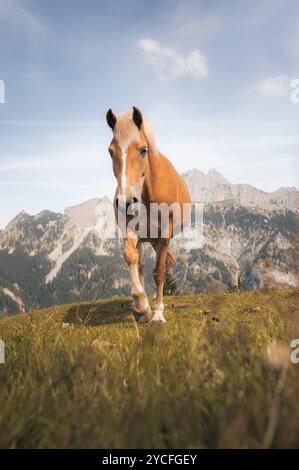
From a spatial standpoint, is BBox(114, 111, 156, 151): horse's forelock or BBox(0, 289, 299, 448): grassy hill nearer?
BBox(0, 289, 299, 448): grassy hill

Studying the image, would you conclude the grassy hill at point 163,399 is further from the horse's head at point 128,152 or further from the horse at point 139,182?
the horse's head at point 128,152

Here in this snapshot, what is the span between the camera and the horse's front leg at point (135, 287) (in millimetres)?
8094

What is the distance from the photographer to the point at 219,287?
353 centimetres

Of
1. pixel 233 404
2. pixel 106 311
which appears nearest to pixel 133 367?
pixel 233 404

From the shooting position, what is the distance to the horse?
8.18 metres

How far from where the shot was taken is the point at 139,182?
8.83 meters

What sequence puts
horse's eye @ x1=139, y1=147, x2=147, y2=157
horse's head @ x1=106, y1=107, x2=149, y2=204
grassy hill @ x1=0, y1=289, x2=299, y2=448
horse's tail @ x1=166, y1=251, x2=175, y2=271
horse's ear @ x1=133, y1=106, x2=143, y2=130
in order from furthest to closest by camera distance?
horse's tail @ x1=166, y1=251, x2=175, y2=271
horse's ear @ x1=133, y1=106, x2=143, y2=130
horse's eye @ x1=139, y1=147, x2=147, y2=157
horse's head @ x1=106, y1=107, x2=149, y2=204
grassy hill @ x1=0, y1=289, x2=299, y2=448

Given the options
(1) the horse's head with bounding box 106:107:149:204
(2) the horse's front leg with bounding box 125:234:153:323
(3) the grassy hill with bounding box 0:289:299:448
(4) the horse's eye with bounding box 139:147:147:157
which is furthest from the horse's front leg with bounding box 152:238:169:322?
(3) the grassy hill with bounding box 0:289:299:448

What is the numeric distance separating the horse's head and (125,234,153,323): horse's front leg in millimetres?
1262

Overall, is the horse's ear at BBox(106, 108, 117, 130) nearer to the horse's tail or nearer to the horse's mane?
the horse's mane

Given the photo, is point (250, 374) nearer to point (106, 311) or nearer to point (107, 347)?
point (107, 347)

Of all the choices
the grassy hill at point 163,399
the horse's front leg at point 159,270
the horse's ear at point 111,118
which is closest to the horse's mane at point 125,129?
the horse's ear at point 111,118

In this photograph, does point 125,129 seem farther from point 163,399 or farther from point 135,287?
point 163,399

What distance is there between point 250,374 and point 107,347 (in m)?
2.30
